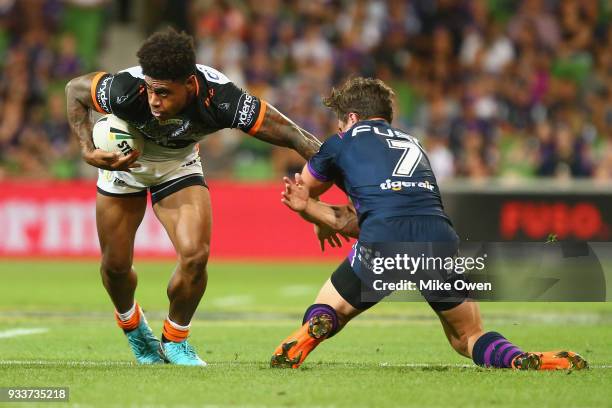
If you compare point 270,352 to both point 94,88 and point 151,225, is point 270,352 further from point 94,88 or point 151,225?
point 151,225

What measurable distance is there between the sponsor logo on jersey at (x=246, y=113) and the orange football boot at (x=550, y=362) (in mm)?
2303

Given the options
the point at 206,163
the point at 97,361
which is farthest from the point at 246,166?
the point at 97,361

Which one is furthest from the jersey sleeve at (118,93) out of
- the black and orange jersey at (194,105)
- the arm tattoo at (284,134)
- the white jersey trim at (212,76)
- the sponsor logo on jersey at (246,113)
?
the arm tattoo at (284,134)

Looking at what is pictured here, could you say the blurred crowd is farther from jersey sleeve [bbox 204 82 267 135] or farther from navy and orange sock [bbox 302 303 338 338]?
navy and orange sock [bbox 302 303 338 338]

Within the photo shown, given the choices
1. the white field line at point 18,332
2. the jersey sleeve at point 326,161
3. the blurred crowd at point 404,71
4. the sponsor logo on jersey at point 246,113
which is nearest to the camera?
the jersey sleeve at point 326,161

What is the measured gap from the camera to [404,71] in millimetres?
20672

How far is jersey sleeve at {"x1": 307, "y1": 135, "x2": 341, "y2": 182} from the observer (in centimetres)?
688

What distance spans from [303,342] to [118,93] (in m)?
2.10

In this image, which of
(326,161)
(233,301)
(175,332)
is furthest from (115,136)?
(233,301)

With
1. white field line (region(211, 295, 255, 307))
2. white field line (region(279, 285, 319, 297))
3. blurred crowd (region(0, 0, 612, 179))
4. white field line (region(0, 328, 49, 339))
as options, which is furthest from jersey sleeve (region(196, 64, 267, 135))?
blurred crowd (region(0, 0, 612, 179))

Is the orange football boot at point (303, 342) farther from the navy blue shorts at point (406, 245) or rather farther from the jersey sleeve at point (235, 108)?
the jersey sleeve at point (235, 108)

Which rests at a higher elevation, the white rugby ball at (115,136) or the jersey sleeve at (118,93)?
the jersey sleeve at (118,93)

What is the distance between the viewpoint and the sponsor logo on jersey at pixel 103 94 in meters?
7.55

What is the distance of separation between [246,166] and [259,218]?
113 cm
